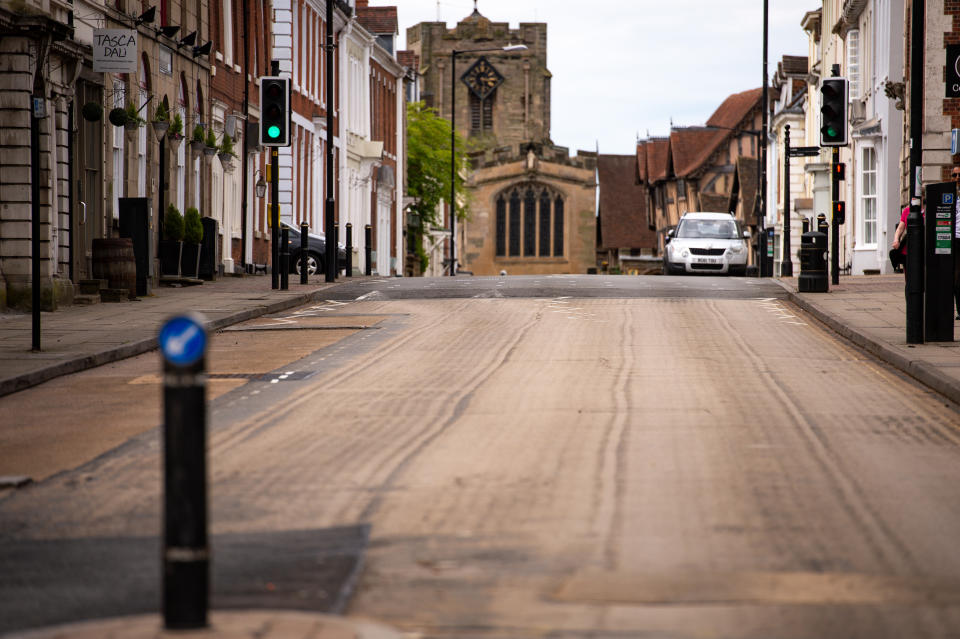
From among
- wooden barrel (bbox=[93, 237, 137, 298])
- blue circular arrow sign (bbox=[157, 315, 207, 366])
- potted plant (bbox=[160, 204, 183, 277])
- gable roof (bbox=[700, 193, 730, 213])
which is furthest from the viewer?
gable roof (bbox=[700, 193, 730, 213])

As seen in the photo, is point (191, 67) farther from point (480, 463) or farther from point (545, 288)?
point (480, 463)

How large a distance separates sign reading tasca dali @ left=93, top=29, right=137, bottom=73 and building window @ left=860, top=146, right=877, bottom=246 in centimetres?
2352

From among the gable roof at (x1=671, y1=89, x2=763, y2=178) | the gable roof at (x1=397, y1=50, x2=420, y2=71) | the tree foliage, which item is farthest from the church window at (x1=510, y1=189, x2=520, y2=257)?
the gable roof at (x1=397, y1=50, x2=420, y2=71)

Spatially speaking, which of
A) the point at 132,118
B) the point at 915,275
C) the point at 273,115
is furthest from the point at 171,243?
the point at 915,275

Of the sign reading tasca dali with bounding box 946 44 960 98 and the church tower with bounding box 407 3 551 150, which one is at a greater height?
the church tower with bounding box 407 3 551 150

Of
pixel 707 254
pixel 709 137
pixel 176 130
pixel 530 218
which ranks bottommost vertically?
pixel 707 254

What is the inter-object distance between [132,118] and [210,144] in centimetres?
673

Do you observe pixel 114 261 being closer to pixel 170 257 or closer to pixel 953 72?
pixel 170 257

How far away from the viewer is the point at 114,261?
73.4ft

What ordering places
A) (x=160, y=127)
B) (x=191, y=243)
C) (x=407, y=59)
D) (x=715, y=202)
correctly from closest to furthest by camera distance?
(x=160, y=127)
(x=191, y=243)
(x=407, y=59)
(x=715, y=202)

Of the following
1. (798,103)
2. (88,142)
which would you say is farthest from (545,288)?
(798,103)

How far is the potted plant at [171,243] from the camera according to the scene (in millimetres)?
27938

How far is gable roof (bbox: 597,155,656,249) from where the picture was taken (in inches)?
4688

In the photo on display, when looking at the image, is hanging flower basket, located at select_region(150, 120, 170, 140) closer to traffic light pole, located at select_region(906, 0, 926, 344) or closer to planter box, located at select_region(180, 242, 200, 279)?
planter box, located at select_region(180, 242, 200, 279)
